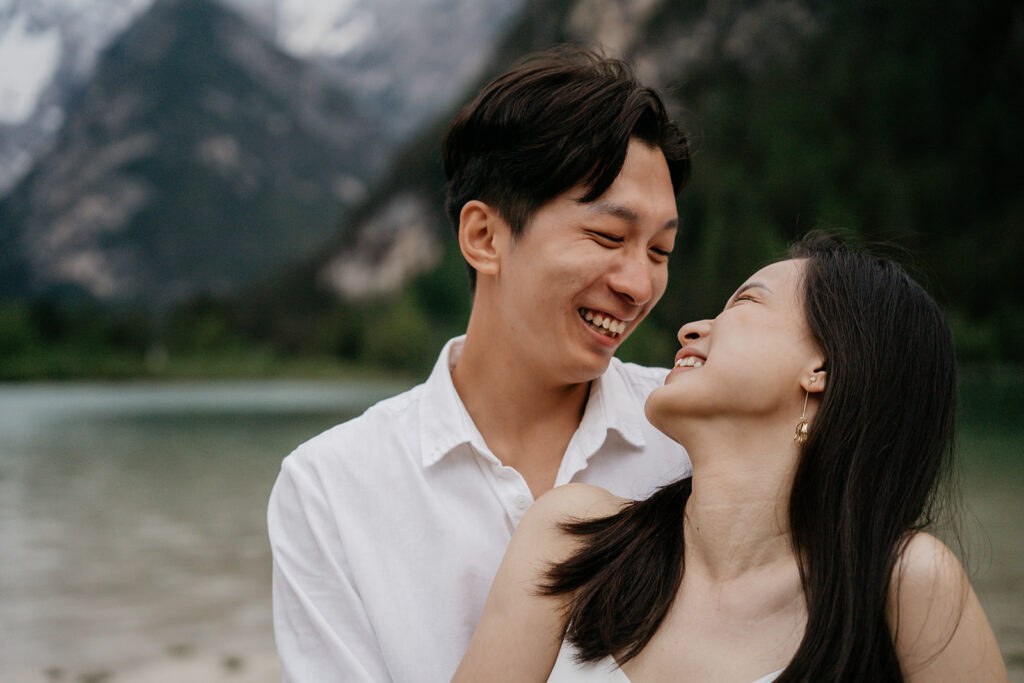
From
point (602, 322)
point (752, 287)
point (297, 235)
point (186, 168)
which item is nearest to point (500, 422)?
point (602, 322)

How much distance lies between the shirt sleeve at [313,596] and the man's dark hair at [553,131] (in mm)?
733

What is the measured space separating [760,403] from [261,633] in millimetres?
4506

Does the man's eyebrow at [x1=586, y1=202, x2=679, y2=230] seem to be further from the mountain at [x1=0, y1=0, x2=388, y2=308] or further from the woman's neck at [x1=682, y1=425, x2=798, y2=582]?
the mountain at [x1=0, y1=0, x2=388, y2=308]

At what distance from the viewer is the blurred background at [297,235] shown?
7.04m

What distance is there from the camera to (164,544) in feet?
26.3

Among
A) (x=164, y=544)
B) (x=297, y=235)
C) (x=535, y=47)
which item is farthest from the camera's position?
(x=297, y=235)

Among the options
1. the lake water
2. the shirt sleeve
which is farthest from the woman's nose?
the lake water

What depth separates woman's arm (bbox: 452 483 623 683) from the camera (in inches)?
61.5

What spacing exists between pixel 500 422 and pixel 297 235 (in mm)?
49440

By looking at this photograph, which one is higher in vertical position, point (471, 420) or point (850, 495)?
point (850, 495)

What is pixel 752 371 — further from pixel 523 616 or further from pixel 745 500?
pixel 523 616

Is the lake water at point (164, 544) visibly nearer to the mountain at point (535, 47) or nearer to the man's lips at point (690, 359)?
the man's lips at point (690, 359)

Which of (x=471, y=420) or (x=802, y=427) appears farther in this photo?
(x=471, y=420)

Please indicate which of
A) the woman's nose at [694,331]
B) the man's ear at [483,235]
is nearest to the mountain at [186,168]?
the man's ear at [483,235]
